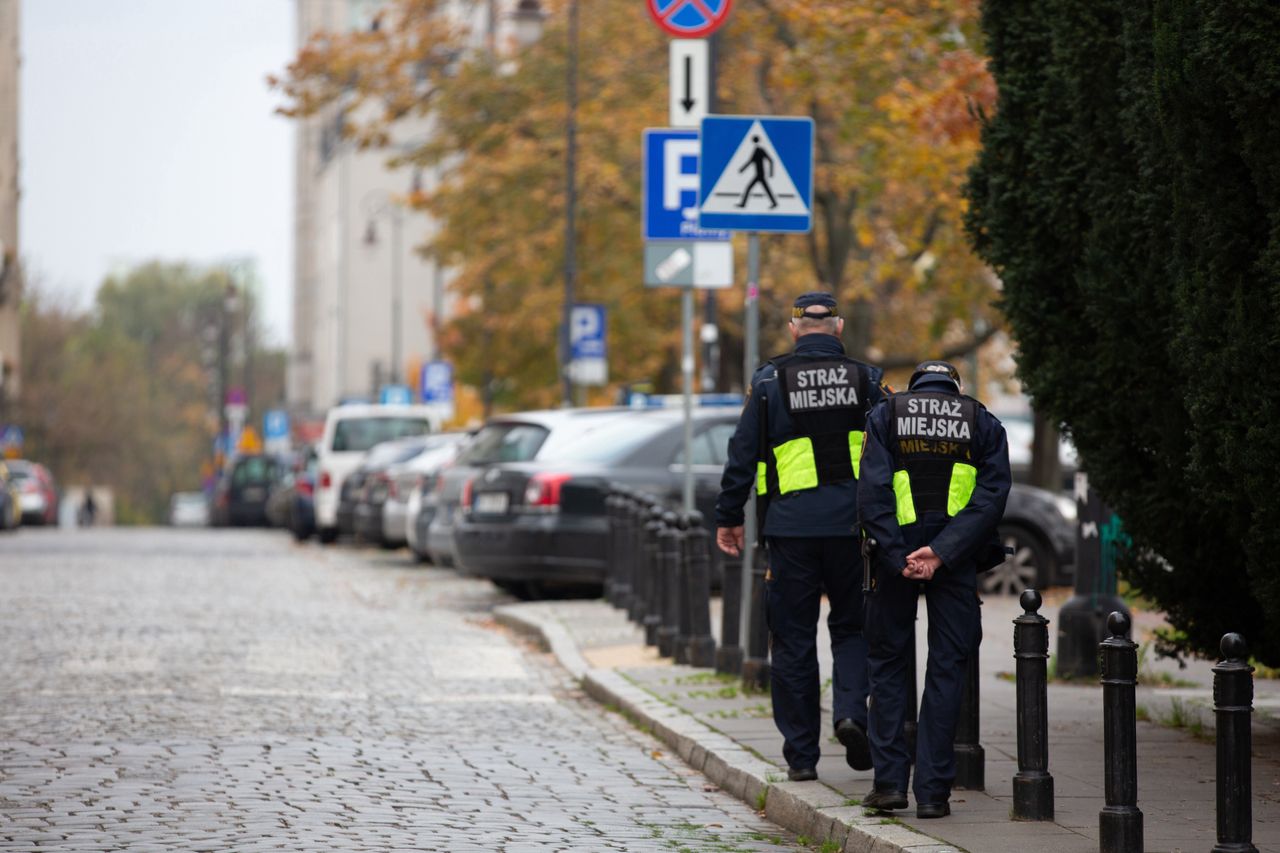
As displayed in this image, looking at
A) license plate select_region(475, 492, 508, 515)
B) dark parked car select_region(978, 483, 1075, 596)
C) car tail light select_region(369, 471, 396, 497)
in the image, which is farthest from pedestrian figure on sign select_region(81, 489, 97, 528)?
dark parked car select_region(978, 483, 1075, 596)

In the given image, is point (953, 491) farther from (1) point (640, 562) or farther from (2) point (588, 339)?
(2) point (588, 339)

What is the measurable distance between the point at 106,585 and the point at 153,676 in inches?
382

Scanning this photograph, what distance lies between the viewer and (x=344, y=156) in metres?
98.1

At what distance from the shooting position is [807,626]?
898 cm

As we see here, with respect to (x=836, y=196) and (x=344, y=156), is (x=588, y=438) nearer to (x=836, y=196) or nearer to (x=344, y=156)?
(x=836, y=196)

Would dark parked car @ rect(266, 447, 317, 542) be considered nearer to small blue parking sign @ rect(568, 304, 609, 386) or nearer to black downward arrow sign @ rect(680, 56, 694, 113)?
small blue parking sign @ rect(568, 304, 609, 386)


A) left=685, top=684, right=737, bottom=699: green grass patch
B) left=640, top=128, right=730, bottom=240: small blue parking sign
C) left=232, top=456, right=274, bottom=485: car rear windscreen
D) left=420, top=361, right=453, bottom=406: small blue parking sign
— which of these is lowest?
left=685, top=684, right=737, bottom=699: green grass patch

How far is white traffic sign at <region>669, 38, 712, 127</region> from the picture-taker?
1462 cm

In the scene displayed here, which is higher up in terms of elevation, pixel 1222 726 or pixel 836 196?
pixel 836 196

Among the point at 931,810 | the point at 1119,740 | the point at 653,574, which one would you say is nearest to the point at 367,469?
the point at 653,574

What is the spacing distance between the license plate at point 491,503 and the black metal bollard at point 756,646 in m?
7.09

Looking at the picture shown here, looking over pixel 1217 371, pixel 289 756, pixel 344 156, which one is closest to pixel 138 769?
pixel 289 756

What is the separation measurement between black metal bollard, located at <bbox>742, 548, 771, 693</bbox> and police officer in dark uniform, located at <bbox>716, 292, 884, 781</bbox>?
8.84 feet

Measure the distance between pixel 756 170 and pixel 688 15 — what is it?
2744 mm
